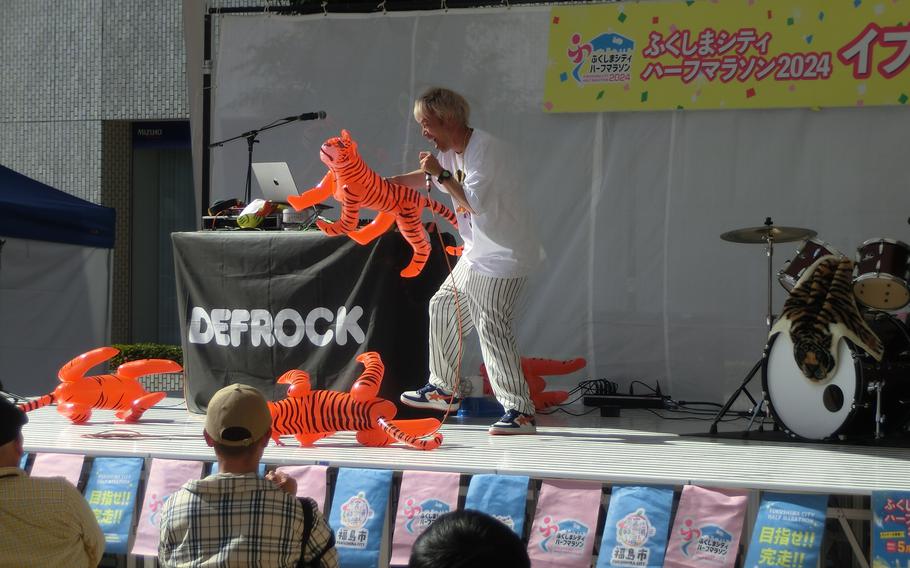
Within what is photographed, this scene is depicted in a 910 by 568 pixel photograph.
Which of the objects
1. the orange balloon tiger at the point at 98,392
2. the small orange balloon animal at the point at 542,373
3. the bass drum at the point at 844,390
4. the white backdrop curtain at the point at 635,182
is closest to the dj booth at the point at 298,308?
the orange balloon tiger at the point at 98,392

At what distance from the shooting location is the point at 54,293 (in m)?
7.37

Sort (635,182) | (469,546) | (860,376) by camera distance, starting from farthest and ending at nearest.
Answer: (635,182) < (860,376) < (469,546)

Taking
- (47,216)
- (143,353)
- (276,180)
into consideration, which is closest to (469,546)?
(276,180)

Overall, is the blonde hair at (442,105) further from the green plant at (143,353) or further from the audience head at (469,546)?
the green plant at (143,353)

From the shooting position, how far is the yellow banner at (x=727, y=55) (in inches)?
213

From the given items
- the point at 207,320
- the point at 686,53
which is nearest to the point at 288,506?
the point at 207,320

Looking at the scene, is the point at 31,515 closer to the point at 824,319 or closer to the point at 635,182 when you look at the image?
the point at 824,319

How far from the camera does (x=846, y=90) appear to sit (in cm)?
547

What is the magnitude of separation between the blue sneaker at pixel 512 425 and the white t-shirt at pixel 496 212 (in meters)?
0.58

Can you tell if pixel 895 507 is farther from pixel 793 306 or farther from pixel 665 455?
pixel 793 306

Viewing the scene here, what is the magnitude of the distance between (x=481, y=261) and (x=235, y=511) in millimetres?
2148

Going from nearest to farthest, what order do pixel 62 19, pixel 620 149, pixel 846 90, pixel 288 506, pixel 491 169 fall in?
pixel 288 506 < pixel 491 169 < pixel 846 90 < pixel 620 149 < pixel 62 19

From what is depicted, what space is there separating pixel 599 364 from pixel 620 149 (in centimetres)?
123

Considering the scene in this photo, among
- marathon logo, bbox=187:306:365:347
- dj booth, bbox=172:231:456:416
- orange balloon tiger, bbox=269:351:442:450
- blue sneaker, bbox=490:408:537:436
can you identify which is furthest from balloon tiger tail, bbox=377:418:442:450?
marathon logo, bbox=187:306:365:347
